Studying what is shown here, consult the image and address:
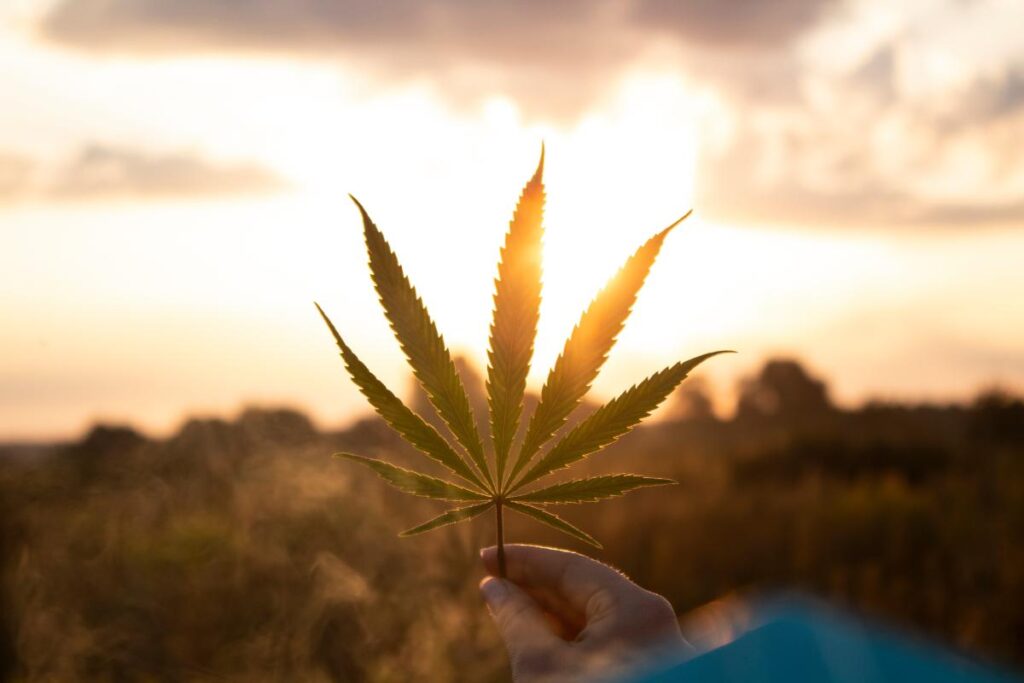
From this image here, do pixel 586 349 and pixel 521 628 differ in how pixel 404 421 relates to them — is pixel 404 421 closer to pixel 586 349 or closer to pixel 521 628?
pixel 586 349

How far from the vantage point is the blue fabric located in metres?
0.51

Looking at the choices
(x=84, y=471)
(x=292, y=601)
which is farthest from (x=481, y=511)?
(x=84, y=471)

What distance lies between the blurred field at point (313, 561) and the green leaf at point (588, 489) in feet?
17.4

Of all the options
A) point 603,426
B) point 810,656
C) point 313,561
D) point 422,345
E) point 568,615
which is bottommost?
point 313,561

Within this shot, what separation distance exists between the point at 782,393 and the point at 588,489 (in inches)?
1145

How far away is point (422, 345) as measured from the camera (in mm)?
1082

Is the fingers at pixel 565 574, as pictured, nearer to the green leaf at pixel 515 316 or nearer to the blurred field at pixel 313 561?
the green leaf at pixel 515 316

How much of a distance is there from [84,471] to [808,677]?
28.7ft

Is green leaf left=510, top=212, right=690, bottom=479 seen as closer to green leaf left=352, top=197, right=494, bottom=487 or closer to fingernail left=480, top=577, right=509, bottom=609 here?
green leaf left=352, top=197, right=494, bottom=487

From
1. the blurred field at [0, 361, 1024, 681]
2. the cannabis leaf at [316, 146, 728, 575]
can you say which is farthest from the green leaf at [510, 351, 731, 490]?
the blurred field at [0, 361, 1024, 681]

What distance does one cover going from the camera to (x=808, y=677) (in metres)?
0.52

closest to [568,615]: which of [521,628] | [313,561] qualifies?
[521,628]

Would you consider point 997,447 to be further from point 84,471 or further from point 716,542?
point 84,471

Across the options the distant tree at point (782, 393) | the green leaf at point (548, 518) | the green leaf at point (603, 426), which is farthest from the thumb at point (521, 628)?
the distant tree at point (782, 393)
